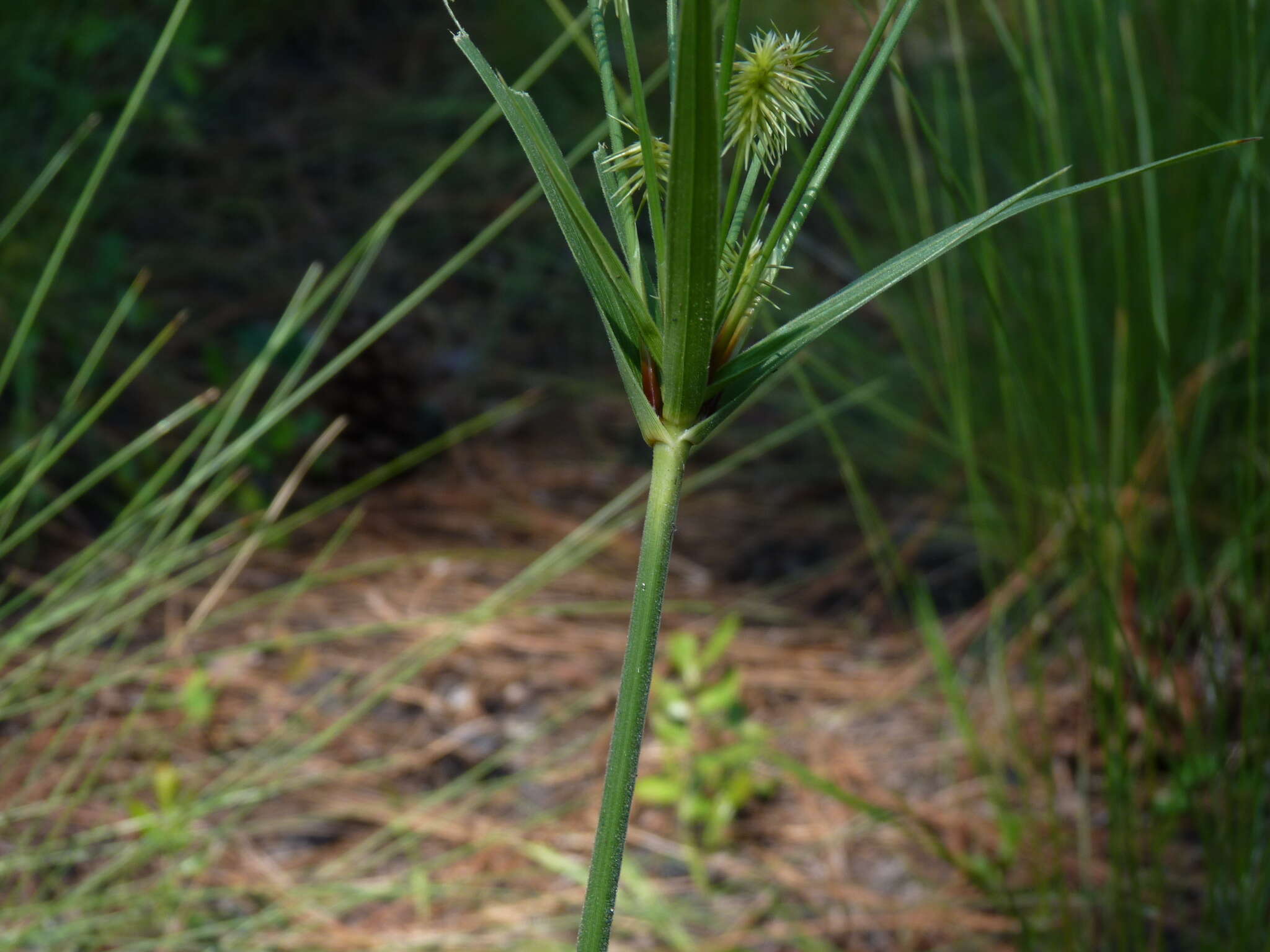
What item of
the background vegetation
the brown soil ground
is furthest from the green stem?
the brown soil ground

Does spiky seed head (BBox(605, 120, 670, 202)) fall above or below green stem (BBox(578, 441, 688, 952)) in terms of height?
above

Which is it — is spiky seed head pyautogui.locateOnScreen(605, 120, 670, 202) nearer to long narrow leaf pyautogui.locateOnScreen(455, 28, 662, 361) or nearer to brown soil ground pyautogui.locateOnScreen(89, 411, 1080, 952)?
long narrow leaf pyautogui.locateOnScreen(455, 28, 662, 361)

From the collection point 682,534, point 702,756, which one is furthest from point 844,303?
point 682,534

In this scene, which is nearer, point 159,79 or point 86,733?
point 86,733

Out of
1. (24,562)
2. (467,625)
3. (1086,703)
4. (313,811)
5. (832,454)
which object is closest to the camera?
(467,625)

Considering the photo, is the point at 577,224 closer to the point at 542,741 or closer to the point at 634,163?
the point at 634,163

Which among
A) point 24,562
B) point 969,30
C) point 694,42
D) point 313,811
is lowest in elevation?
point 313,811

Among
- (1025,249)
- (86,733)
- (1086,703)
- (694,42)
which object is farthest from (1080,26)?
(86,733)

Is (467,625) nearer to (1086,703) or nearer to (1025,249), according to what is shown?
(1086,703)
